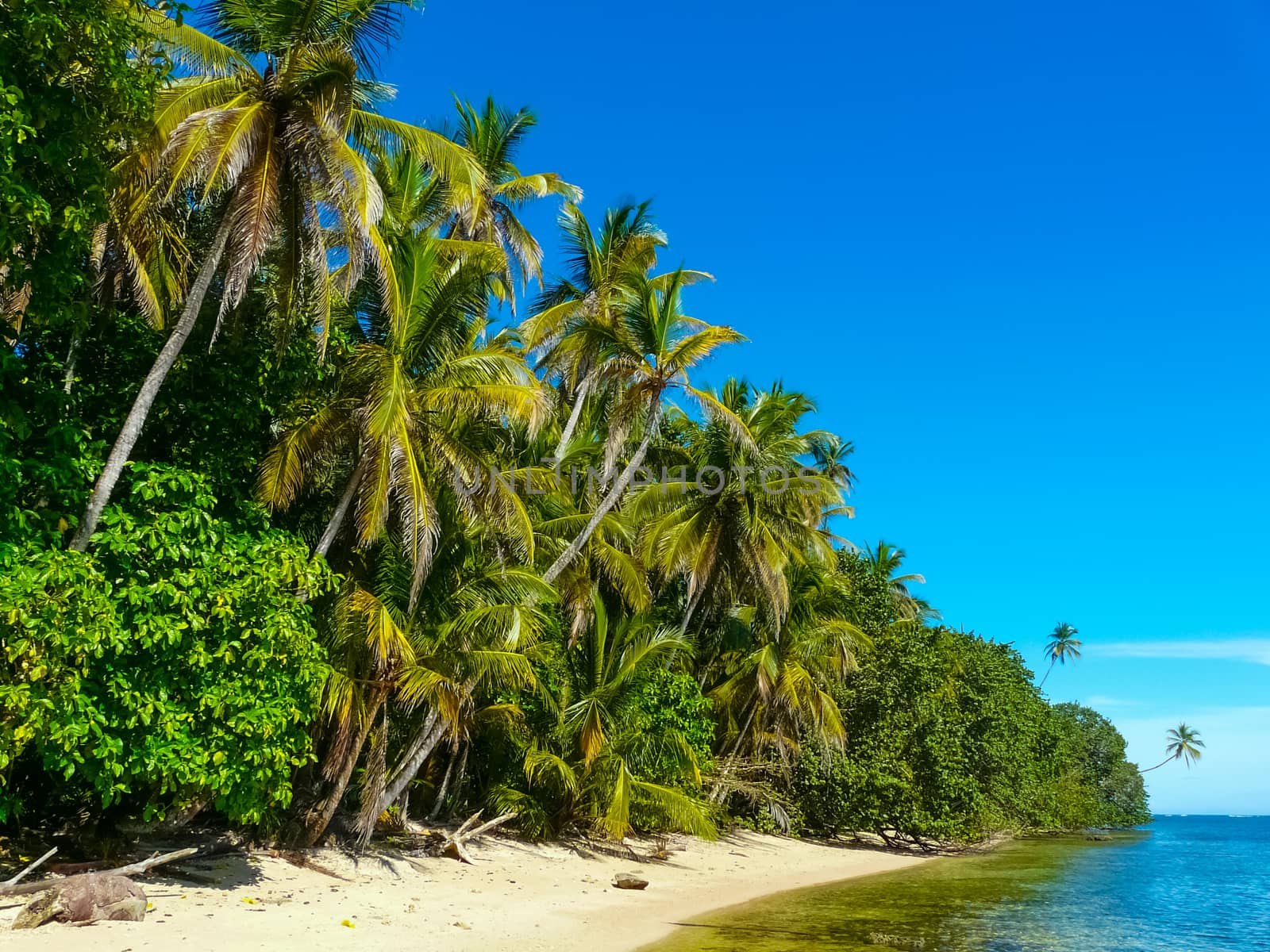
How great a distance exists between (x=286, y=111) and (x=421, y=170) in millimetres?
6791

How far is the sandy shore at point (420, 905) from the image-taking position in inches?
360

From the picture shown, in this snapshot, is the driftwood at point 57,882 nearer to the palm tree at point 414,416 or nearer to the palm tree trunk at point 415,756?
the palm tree at point 414,416

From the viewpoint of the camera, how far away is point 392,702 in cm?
1535

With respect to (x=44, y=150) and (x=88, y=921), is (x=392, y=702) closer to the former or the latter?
(x=88, y=921)

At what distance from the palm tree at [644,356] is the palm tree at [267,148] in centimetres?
676

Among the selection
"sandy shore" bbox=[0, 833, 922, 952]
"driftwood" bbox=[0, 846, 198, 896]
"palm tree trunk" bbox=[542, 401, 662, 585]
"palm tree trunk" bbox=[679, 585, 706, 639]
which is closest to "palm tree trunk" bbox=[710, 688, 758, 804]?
"palm tree trunk" bbox=[679, 585, 706, 639]

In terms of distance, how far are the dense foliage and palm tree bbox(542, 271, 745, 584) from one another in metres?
0.08

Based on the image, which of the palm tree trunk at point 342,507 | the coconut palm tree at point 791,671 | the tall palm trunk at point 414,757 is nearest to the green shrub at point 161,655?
the palm tree trunk at point 342,507

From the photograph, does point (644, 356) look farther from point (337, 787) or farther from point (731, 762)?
point (731, 762)

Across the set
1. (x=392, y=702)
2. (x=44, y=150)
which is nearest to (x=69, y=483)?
(x=44, y=150)

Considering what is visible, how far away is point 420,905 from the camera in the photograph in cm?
1241

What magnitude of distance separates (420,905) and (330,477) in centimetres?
653

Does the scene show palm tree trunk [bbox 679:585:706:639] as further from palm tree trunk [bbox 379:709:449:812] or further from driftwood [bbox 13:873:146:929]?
driftwood [bbox 13:873:146:929]

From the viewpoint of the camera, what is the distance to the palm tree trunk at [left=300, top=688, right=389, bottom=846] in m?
13.5
